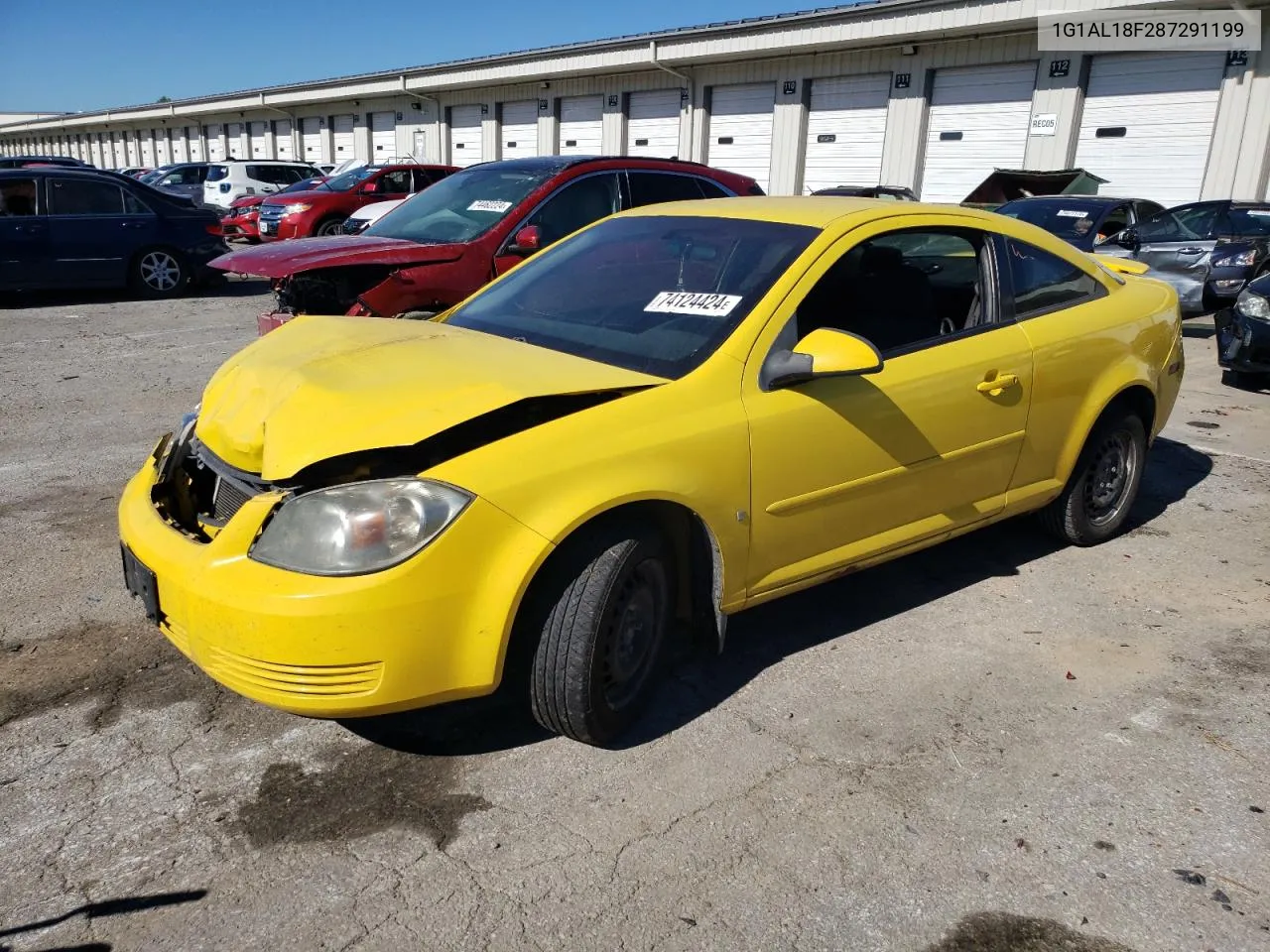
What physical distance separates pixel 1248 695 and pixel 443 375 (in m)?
2.88

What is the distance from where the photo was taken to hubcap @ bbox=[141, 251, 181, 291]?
39.9ft

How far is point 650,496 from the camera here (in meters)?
2.80

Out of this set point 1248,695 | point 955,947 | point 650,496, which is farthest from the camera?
point 1248,695

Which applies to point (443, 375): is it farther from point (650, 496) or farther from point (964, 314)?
point (964, 314)

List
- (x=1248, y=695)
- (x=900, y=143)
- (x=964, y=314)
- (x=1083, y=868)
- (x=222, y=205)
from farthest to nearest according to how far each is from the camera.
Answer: (x=222, y=205) < (x=900, y=143) < (x=964, y=314) < (x=1248, y=695) < (x=1083, y=868)

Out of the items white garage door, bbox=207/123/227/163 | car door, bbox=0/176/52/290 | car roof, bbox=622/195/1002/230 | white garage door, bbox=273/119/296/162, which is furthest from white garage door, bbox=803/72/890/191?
white garage door, bbox=207/123/227/163

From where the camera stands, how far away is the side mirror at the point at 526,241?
22.3ft

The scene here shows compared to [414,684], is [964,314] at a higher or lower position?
higher

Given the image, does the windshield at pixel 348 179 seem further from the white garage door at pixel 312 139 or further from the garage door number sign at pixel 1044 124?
the white garage door at pixel 312 139

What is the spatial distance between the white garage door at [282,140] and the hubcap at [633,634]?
44229 mm

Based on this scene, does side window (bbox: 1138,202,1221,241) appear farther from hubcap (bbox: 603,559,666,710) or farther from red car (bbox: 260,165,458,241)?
hubcap (bbox: 603,559,666,710)

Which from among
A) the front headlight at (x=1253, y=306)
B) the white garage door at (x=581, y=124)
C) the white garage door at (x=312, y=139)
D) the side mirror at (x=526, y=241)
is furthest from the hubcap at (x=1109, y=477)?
the white garage door at (x=312, y=139)

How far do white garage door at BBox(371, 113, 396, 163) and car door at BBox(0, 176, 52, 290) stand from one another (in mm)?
25666

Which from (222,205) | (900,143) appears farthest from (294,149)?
(900,143)
